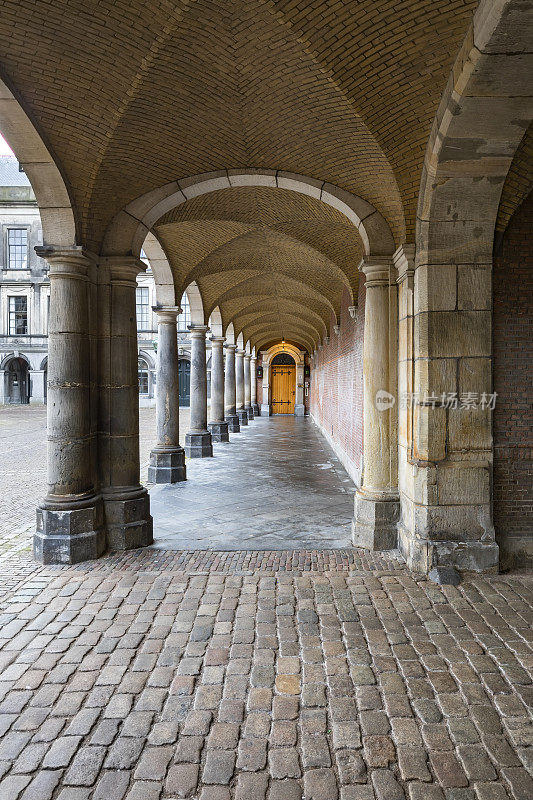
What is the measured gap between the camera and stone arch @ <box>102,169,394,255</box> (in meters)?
5.34

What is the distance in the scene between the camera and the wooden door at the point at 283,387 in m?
33.6

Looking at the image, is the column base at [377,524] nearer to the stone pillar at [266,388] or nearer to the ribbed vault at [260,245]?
the ribbed vault at [260,245]

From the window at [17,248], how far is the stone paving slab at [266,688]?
3171cm

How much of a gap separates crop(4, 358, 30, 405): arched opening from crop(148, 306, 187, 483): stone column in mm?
27214

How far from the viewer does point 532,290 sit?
4746mm

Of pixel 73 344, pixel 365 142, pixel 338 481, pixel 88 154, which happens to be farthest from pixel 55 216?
pixel 338 481

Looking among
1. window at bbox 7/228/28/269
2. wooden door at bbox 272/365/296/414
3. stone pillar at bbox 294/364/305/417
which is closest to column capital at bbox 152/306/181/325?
stone pillar at bbox 294/364/305/417

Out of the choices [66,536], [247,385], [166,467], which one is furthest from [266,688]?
[247,385]

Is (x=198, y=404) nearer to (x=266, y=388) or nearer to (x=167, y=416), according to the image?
(x=167, y=416)

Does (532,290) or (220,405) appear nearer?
(532,290)

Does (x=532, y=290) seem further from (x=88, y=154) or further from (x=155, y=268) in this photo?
(x=155, y=268)

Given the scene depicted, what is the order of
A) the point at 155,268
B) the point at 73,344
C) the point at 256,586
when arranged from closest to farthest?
the point at 256,586, the point at 73,344, the point at 155,268

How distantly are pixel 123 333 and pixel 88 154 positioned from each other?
1.75 metres

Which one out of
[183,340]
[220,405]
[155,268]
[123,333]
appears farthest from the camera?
[183,340]
